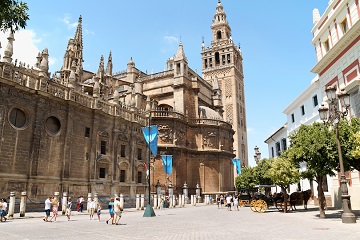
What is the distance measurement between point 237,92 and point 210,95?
14.1 meters

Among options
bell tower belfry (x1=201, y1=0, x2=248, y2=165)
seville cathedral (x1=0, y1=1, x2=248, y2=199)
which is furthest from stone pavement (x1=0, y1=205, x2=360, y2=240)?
bell tower belfry (x1=201, y1=0, x2=248, y2=165)

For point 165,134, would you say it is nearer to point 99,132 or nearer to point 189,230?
point 99,132

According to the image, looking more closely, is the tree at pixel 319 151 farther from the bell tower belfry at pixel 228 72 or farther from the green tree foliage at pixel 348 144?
the bell tower belfry at pixel 228 72

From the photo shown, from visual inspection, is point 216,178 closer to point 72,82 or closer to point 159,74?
point 159,74

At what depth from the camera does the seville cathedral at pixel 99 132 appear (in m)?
19.4

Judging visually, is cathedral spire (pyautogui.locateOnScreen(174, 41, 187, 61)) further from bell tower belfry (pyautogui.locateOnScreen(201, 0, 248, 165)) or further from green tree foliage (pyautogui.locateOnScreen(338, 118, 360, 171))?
green tree foliage (pyautogui.locateOnScreen(338, 118, 360, 171))

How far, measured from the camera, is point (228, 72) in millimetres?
69500

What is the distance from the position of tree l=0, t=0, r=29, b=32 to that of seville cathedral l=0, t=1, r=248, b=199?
43.1 feet

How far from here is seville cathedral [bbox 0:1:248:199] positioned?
19406 mm

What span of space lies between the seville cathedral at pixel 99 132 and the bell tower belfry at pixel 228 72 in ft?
46.9

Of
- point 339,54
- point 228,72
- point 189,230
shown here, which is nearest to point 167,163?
point 339,54

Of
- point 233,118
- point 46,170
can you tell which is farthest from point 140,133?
point 233,118

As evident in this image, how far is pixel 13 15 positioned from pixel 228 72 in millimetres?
65063

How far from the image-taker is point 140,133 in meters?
30.4
